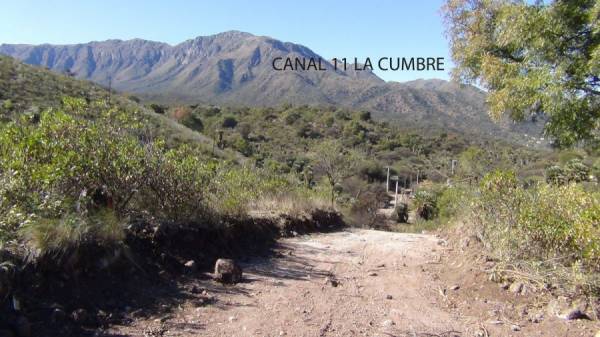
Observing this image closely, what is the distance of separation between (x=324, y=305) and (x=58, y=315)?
237 centimetres

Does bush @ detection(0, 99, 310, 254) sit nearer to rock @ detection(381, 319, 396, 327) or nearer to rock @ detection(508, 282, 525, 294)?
rock @ detection(381, 319, 396, 327)

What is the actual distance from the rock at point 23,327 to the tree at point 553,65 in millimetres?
6353

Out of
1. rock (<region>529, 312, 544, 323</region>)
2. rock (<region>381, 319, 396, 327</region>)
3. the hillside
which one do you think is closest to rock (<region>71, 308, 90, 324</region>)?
rock (<region>381, 319, 396, 327</region>)

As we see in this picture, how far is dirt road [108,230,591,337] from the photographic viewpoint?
3787 mm

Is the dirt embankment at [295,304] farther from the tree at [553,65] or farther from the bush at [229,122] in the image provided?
the bush at [229,122]

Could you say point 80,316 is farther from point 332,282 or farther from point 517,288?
point 517,288

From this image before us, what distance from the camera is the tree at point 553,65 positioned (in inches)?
239

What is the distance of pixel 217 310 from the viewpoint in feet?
13.4

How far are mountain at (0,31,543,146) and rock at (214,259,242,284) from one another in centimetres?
692

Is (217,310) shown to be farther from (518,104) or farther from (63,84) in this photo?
(63,84)

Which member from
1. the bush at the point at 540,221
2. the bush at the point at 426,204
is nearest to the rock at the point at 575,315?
the bush at the point at 540,221

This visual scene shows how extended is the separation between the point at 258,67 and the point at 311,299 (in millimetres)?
127364

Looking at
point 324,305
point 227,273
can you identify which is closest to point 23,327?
point 227,273

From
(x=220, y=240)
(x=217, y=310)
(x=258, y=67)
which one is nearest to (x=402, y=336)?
(x=217, y=310)
